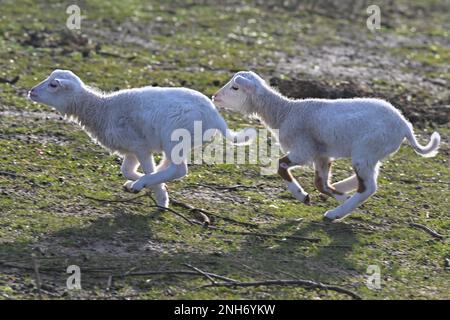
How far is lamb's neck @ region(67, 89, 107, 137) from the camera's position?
8867 mm

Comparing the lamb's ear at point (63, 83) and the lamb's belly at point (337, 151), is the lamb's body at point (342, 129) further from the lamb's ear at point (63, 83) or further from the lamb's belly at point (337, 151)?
the lamb's ear at point (63, 83)

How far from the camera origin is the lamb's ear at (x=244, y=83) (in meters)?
9.23

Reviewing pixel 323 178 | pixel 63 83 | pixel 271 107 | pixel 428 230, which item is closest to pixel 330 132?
pixel 323 178

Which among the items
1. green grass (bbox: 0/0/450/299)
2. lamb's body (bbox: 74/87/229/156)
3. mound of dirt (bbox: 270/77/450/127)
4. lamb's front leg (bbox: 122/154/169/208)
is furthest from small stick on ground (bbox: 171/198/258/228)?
mound of dirt (bbox: 270/77/450/127)

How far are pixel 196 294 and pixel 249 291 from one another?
37 cm

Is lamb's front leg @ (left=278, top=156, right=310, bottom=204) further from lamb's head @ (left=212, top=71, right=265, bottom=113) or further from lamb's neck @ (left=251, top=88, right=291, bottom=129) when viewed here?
lamb's head @ (left=212, top=71, right=265, bottom=113)

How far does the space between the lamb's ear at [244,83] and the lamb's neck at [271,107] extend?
0.10 m

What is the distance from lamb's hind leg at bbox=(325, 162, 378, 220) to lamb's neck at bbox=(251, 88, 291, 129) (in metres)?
0.94

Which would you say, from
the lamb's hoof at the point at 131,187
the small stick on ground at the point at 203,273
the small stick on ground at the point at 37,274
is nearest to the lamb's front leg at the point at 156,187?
the lamb's hoof at the point at 131,187

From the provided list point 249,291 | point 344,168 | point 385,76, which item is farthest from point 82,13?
point 249,291

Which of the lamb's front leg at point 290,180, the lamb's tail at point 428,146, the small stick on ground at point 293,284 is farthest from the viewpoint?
the lamb's front leg at point 290,180

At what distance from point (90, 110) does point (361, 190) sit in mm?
2382

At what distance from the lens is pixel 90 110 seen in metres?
8.92

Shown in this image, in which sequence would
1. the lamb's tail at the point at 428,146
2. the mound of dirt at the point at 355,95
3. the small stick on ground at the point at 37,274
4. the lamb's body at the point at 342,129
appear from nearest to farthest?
1. the small stick on ground at the point at 37,274
2. the lamb's body at the point at 342,129
3. the lamb's tail at the point at 428,146
4. the mound of dirt at the point at 355,95
